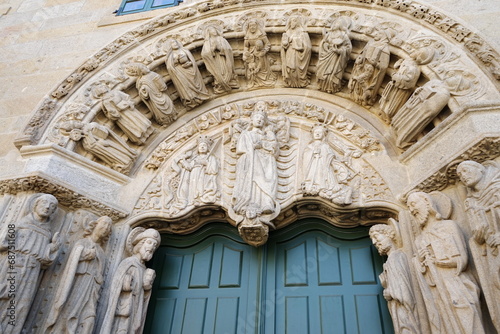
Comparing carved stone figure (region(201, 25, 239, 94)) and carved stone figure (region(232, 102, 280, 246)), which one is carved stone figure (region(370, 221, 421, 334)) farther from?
carved stone figure (region(201, 25, 239, 94))

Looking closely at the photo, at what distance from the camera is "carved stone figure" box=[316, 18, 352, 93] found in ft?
15.2

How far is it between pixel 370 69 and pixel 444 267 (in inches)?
93.7

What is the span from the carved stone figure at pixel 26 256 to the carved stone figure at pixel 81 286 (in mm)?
207

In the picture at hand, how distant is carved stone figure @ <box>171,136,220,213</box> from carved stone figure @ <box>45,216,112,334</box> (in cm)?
85

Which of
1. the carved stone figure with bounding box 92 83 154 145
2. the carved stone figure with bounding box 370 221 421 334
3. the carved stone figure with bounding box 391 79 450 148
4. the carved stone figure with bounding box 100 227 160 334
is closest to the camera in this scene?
the carved stone figure with bounding box 370 221 421 334

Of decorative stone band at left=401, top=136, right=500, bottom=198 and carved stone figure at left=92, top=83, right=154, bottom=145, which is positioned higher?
carved stone figure at left=92, top=83, right=154, bottom=145

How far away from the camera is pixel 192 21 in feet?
18.3

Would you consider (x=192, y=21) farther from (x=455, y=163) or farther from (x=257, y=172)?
(x=455, y=163)

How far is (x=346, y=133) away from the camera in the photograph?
186 inches

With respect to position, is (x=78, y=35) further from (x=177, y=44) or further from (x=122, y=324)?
(x=122, y=324)

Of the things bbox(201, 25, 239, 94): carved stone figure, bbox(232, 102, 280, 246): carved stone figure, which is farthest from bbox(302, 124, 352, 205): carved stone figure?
bbox(201, 25, 239, 94): carved stone figure

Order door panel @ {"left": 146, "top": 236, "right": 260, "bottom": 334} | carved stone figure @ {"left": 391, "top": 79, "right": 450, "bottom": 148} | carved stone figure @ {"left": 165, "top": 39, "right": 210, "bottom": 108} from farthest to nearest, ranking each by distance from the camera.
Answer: carved stone figure @ {"left": 165, "top": 39, "right": 210, "bottom": 108} < door panel @ {"left": 146, "top": 236, "right": 260, "bottom": 334} < carved stone figure @ {"left": 391, "top": 79, "right": 450, "bottom": 148}

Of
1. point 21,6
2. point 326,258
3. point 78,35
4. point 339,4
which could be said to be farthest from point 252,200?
point 21,6

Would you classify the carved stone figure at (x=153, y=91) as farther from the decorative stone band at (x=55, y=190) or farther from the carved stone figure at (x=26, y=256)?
the carved stone figure at (x=26, y=256)
